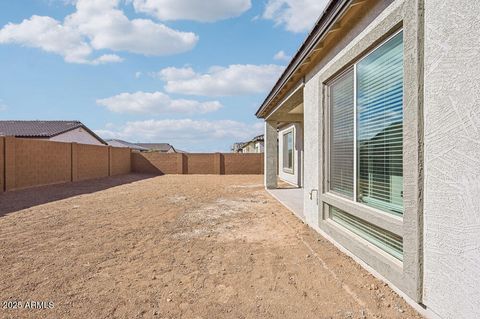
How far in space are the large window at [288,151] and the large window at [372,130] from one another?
9.97m

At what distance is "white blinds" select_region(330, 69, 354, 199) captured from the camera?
4297 mm

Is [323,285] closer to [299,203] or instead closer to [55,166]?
[299,203]

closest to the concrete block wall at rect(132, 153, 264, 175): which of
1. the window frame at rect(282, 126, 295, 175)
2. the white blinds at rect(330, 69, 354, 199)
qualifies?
the window frame at rect(282, 126, 295, 175)

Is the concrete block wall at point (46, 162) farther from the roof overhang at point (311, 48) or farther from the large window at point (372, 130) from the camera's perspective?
the large window at point (372, 130)

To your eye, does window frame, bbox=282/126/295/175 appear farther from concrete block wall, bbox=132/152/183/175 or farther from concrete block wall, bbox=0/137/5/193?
concrete block wall, bbox=0/137/5/193

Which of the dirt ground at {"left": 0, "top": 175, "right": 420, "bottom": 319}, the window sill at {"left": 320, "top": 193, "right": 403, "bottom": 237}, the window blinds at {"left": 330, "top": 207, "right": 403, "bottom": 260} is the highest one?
the window sill at {"left": 320, "top": 193, "right": 403, "bottom": 237}

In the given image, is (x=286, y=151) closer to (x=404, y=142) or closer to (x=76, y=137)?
(x=404, y=142)

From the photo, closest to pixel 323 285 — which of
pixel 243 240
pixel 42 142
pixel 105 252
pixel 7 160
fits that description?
pixel 243 240

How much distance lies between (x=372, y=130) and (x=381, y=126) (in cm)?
23

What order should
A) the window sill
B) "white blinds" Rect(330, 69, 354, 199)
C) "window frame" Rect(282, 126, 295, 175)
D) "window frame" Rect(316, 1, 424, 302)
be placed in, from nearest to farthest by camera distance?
"window frame" Rect(316, 1, 424, 302)
the window sill
"white blinds" Rect(330, 69, 354, 199)
"window frame" Rect(282, 126, 295, 175)

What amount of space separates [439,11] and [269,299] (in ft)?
10.3

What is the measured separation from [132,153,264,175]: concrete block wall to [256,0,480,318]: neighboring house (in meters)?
18.7

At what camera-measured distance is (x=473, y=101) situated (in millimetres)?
2119

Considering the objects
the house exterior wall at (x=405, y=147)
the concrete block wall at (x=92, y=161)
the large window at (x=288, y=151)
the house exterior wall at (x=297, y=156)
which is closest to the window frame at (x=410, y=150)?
the house exterior wall at (x=405, y=147)
